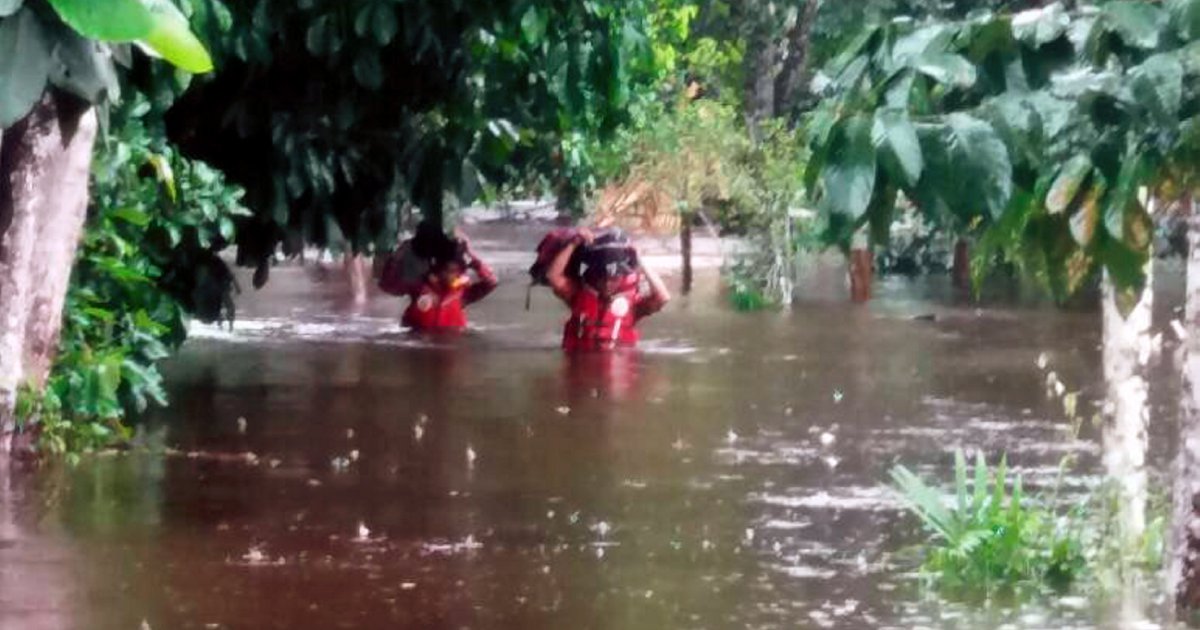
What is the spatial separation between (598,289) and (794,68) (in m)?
13.9

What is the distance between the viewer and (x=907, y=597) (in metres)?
7.59

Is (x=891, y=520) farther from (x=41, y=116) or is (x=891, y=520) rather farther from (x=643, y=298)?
(x=643, y=298)

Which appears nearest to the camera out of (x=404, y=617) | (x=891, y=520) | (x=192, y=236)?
(x=404, y=617)

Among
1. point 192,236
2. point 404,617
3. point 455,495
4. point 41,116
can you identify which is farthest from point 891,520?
point 192,236

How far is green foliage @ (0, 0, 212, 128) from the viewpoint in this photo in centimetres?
341

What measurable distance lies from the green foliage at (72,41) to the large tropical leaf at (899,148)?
124 cm

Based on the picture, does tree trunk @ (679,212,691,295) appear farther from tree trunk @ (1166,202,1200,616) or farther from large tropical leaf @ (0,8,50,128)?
large tropical leaf @ (0,8,50,128)

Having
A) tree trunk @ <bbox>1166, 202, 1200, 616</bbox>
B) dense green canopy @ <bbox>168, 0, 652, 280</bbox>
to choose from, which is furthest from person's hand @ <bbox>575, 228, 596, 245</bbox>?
tree trunk @ <bbox>1166, 202, 1200, 616</bbox>

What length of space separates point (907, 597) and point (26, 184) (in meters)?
4.76

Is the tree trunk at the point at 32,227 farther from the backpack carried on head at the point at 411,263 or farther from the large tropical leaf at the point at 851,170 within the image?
the backpack carried on head at the point at 411,263

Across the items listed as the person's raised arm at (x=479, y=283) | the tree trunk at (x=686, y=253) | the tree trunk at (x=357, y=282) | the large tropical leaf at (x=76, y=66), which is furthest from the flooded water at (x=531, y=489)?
the tree trunk at (x=686, y=253)

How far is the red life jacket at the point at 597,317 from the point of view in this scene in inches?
734

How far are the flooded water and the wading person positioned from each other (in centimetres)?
148

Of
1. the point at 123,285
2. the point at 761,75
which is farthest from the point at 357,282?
the point at 123,285
